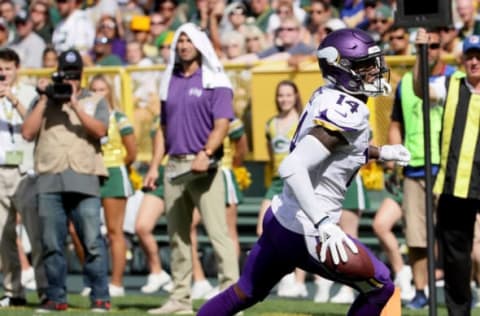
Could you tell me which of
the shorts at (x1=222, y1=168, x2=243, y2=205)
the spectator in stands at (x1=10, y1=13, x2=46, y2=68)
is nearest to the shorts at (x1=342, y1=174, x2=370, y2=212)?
the shorts at (x1=222, y1=168, x2=243, y2=205)

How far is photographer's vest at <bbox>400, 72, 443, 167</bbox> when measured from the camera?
1295cm

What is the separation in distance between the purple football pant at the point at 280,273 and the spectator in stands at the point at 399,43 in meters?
6.64

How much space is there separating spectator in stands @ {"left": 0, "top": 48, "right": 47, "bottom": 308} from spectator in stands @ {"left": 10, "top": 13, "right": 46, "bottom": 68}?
236 inches

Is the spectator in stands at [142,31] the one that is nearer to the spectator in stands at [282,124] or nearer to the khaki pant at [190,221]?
the spectator in stands at [282,124]

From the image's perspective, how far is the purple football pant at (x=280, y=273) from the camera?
837cm

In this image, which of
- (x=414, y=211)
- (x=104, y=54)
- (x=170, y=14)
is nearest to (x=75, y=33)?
(x=170, y=14)

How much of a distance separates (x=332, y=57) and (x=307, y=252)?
106cm

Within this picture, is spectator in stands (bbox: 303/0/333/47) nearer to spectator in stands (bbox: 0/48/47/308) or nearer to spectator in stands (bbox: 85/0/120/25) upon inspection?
spectator in stands (bbox: 85/0/120/25)

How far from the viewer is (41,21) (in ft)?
67.3

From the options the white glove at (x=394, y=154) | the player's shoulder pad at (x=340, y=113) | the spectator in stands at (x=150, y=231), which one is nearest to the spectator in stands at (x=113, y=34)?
the spectator in stands at (x=150, y=231)

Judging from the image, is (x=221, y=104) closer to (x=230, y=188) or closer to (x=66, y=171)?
(x=66, y=171)

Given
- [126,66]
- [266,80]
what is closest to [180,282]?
[266,80]

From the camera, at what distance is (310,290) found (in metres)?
15.1

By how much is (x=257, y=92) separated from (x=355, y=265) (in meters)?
7.92
